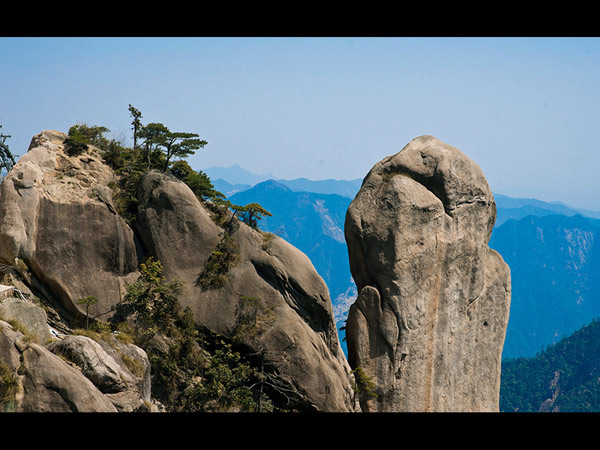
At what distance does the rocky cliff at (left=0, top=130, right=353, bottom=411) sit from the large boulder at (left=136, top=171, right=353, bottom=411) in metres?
0.04

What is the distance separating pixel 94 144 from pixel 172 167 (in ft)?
12.6

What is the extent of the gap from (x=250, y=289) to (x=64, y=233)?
25.5 ft

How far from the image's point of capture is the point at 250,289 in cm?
2477

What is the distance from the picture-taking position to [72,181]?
79.6 feet

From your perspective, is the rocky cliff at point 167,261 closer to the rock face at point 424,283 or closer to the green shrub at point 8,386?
the rock face at point 424,283

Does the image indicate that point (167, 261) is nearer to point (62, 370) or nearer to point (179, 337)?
point (179, 337)

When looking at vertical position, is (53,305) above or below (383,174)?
below

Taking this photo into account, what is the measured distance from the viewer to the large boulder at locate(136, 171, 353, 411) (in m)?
24.1

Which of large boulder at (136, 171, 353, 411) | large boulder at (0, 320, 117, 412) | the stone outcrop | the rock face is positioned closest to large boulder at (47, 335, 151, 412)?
the stone outcrop

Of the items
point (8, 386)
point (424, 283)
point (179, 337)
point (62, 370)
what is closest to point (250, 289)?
point (179, 337)

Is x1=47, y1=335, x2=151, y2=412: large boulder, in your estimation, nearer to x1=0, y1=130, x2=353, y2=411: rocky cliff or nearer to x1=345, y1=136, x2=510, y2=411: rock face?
x1=0, y1=130, x2=353, y2=411: rocky cliff

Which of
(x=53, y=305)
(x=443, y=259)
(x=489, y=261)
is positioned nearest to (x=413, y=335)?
(x=443, y=259)

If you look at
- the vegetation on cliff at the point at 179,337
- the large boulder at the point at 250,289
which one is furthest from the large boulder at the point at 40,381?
the large boulder at the point at 250,289

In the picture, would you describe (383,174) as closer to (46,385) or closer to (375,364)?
(375,364)
